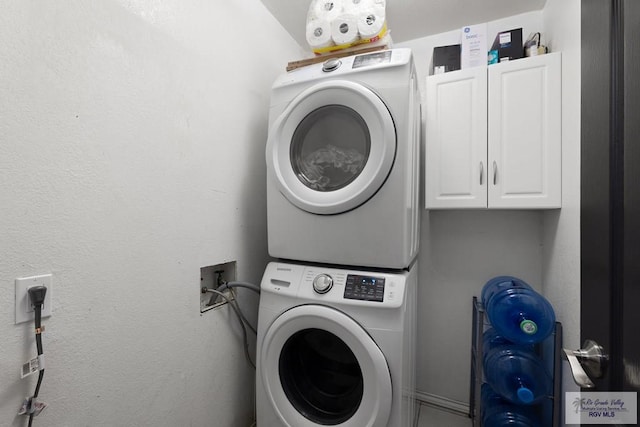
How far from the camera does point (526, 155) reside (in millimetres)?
1332

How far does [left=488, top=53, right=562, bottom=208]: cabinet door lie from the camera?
128 centimetres

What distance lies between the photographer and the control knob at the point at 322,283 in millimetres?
1073

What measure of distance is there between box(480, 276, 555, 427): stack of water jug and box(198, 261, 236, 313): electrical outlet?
50.4 inches

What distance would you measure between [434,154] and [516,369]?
1.13 m

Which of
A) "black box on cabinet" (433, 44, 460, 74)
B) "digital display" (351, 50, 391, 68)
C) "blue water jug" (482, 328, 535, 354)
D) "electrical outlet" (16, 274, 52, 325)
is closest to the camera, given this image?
"electrical outlet" (16, 274, 52, 325)

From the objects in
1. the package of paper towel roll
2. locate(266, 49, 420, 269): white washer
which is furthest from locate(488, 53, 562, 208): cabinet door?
the package of paper towel roll

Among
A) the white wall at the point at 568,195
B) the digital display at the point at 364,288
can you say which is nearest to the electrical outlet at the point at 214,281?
the digital display at the point at 364,288

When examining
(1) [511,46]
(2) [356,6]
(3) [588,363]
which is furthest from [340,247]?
(1) [511,46]

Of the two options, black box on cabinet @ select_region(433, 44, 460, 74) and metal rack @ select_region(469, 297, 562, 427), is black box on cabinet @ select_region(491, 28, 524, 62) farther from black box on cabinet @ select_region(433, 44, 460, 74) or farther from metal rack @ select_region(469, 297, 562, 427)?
metal rack @ select_region(469, 297, 562, 427)

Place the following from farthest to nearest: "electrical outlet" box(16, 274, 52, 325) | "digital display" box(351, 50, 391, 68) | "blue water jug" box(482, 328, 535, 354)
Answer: "blue water jug" box(482, 328, 535, 354) → "digital display" box(351, 50, 391, 68) → "electrical outlet" box(16, 274, 52, 325)

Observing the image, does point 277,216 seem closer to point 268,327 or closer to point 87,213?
point 268,327

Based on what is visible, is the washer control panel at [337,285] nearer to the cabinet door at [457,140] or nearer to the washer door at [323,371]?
the washer door at [323,371]

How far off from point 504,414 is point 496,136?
4.54ft

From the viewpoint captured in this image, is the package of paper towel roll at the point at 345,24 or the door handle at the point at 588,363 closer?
the door handle at the point at 588,363
